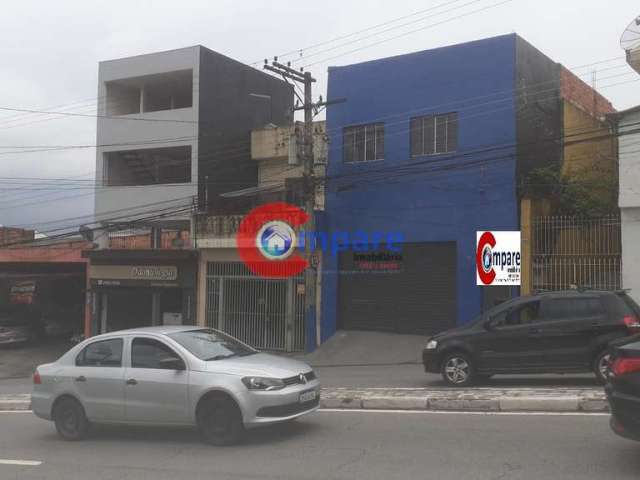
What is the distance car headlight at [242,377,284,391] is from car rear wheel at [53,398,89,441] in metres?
2.49

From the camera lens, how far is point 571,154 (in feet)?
73.3

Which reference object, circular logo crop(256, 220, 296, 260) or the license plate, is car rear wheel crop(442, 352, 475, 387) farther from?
circular logo crop(256, 220, 296, 260)

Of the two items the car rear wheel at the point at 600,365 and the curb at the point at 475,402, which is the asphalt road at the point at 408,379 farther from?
the curb at the point at 475,402

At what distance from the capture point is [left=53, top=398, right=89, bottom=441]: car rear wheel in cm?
885

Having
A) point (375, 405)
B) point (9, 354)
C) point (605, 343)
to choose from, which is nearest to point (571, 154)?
point (605, 343)

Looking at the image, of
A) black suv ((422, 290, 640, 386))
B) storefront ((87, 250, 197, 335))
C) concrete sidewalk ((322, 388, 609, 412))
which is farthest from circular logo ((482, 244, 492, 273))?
storefront ((87, 250, 197, 335))

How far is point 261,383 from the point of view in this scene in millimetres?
7863

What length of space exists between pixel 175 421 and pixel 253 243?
599 inches

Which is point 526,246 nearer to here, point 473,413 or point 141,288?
point 473,413

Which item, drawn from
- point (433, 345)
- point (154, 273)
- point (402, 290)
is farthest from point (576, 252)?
point (154, 273)

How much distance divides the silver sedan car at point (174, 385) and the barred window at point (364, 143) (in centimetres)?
1393

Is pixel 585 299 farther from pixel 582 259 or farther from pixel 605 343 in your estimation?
pixel 582 259

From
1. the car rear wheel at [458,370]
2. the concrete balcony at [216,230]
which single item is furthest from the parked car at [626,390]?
the concrete balcony at [216,230]

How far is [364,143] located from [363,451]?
16072 mm
